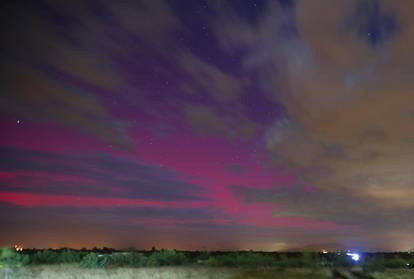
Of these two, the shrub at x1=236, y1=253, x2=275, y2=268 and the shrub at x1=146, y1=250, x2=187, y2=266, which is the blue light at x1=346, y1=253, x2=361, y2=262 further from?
the shrub at x1=146, y1=250, x2=187, y2=266

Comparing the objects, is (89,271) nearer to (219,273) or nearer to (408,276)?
(219,273)

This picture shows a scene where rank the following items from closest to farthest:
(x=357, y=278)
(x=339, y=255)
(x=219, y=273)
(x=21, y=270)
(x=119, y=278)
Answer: (x=21, y=270) < (x=119, y=278) < (x=219, y=273) < (x=357, y=278) < (x=339, y=255)

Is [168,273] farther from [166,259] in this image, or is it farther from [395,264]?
[395,264]

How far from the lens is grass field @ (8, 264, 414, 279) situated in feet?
107

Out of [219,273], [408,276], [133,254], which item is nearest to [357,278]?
[408,276]

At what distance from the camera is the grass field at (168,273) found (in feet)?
107

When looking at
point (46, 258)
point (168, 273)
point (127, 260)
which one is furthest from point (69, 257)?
point (168, 273)

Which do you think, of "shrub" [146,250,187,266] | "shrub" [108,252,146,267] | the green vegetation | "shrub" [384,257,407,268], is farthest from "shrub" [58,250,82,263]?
"shrub" [384,257,407,268]

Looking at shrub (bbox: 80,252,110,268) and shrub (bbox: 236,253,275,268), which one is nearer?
shrub (bbox: 80,252,110,268)

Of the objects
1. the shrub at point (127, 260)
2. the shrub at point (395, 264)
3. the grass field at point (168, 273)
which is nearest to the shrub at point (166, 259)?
the shrub at point (127, 260)

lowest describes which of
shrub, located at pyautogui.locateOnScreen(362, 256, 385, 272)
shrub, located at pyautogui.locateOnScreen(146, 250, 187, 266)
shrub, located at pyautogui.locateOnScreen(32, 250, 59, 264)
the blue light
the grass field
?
the grass field

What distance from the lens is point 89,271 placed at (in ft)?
112

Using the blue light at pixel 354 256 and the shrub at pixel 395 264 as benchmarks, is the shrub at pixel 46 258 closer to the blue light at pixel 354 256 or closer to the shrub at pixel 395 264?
the blue light at pixel 354 256

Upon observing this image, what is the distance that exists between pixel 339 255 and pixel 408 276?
6.69 m
